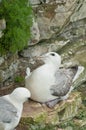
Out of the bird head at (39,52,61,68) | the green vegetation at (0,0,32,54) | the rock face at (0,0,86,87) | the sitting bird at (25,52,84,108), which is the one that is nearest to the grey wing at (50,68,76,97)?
the sitting bird at (25,52,84,108)

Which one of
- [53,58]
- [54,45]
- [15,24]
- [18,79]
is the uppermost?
[15,24]

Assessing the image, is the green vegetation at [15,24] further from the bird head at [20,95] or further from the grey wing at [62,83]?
the bird head at [20,95]

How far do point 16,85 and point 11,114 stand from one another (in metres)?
1.46

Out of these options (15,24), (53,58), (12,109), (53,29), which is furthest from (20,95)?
(53,29)

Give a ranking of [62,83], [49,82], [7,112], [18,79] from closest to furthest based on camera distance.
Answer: [7,112], [49,82], [62,83], [18,79]

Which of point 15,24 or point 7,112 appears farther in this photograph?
point 15,24

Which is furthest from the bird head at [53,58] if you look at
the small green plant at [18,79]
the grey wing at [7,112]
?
the grey wing at [7,112]

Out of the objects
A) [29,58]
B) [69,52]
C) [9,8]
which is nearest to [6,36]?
[9,8]

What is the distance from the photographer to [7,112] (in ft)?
24.9

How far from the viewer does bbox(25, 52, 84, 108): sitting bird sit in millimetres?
8203

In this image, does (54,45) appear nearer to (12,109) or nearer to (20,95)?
(20,95)

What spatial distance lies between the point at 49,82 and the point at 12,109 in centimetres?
86

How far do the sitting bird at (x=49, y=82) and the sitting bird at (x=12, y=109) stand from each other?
0.52 metres

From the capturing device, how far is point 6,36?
8.48m
